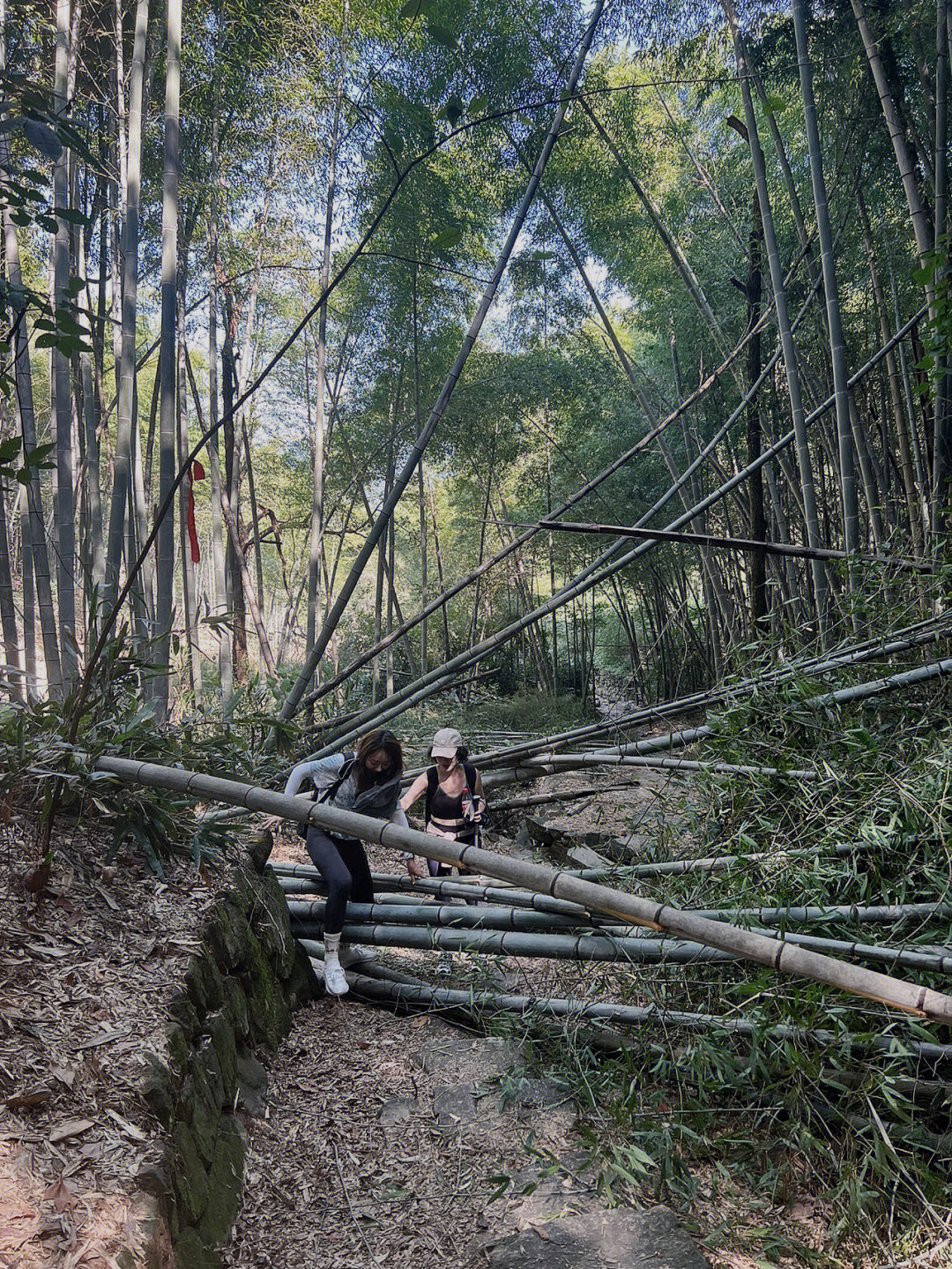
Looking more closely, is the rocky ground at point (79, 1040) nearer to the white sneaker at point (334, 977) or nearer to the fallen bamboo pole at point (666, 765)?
the white sneaker at point (334, 977)

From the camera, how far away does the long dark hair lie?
2.77m

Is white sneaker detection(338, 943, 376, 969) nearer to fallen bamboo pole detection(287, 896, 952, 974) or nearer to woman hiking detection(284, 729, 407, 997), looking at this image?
woman hiking detection(284, 729, 407, 997)

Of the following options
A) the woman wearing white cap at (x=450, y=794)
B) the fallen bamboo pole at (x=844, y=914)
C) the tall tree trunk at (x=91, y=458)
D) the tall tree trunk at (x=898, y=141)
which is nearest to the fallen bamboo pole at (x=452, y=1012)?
the fallen bamboo pole at (x=844, y=914)

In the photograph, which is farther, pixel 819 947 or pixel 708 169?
pixel 708 169

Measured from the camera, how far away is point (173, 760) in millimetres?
2332

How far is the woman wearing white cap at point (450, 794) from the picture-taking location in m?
3.47

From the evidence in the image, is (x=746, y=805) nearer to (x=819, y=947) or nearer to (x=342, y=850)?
(x=819, y=947)

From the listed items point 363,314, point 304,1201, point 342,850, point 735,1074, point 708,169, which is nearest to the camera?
point 304,1201

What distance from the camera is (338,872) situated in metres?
2.60

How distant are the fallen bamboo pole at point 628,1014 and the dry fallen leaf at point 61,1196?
134 cm

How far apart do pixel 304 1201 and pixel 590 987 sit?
3.16ft

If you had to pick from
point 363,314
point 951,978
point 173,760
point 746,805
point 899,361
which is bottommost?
point 951,978

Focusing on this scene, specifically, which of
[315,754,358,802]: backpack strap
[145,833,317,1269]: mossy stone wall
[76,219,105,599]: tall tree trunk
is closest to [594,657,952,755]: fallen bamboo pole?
[315,754,358,802]: backpack strap

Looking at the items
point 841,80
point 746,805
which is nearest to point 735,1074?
point 746,805
